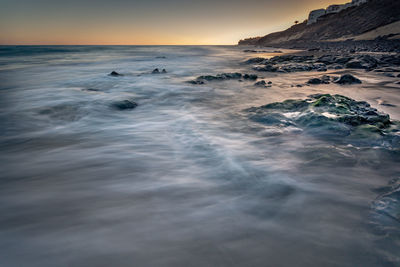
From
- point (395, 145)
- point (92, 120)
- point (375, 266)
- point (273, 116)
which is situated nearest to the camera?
point (375, 266)

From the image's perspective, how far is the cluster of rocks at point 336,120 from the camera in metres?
2.81

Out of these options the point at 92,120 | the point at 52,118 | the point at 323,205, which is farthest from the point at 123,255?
the point at 52,118

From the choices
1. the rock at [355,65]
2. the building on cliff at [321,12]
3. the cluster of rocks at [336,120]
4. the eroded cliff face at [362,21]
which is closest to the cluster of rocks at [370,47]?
the eroded cliff face at [362,21]

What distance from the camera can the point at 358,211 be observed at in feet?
5.24

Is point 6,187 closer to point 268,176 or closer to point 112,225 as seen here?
point 112,225

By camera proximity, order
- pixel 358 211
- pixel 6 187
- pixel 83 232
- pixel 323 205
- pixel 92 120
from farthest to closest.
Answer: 1. pixel 92 120
2. pixel 6 187
3. pixel 323 205
4. pixel 358 211
5. pixel 83 232

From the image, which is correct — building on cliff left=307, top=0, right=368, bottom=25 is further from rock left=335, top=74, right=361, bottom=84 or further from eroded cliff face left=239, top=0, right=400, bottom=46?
rock left=335, top=74, right=361, bottom=84

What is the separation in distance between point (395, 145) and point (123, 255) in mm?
3182

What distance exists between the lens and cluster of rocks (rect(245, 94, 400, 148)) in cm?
281

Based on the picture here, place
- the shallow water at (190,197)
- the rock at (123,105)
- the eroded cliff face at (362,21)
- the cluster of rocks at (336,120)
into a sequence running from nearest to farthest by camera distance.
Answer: the shallow water at (190,197)
the cluster of rocks at (336,120)
the rock at (123,105)
the eroded cliff face at (362,21)

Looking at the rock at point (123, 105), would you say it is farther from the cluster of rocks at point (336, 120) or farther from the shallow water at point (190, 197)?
the cluster of rocks at point (336, 120)

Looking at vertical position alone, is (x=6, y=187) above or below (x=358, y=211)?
below

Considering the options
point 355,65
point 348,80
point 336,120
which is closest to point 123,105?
point 336,120

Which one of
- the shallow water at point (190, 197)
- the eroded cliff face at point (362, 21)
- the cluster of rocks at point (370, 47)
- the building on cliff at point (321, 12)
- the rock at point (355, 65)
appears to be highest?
the building on cliff at point (321, 12)
